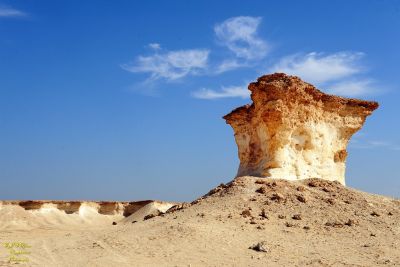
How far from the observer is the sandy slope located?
10.1 meters

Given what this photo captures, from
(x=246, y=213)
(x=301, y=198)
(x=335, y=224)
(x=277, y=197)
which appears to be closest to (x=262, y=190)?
(x=277, y=197)

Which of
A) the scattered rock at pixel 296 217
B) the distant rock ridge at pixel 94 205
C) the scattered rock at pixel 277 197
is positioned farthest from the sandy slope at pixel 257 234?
the distant rock ridge at pixel 94 205

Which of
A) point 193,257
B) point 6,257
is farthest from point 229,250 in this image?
point 6,257

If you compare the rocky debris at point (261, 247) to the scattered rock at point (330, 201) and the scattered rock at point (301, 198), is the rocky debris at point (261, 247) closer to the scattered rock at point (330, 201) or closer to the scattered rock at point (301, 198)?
the scattered rock at point (301, 198)

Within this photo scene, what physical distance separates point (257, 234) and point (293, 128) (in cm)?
709

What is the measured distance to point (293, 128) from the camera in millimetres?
18203

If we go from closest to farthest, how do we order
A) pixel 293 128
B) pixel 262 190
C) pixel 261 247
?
pixel 261 247 → pixel 262 190 → pixel 293 128

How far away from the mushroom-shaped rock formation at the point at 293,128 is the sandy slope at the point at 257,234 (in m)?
1.64

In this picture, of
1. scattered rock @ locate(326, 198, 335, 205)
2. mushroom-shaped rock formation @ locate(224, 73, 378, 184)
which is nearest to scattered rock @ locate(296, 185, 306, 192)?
scattered rock @ locate(326, 198, 335, 205)

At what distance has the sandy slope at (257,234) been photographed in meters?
10.1

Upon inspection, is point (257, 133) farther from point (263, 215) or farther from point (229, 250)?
point (229, 250)

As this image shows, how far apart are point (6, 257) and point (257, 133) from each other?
11414 millimetres

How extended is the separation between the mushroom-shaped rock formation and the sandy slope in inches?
64.7

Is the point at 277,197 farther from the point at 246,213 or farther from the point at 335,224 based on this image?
the point at 335,224
